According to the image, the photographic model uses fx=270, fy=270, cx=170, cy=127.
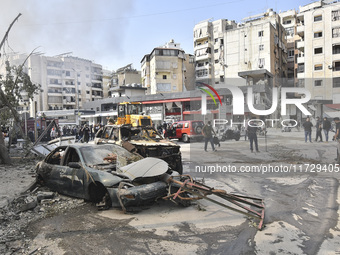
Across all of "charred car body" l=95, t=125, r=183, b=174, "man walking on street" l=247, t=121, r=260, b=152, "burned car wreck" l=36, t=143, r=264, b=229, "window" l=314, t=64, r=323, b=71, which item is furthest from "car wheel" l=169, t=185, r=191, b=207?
"window" l=314, t=64, r=323, b=71

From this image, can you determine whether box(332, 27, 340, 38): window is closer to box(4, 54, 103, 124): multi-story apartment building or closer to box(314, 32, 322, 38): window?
box(314, 32, 322, 38): window

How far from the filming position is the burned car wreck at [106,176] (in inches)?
188

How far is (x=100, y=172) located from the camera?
5.19 m

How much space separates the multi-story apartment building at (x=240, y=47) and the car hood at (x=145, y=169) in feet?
125

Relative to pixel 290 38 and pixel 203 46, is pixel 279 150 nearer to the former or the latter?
pixel 203 46

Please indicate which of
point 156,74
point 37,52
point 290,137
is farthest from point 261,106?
point 156,74

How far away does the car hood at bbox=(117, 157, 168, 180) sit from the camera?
5074 millimetres

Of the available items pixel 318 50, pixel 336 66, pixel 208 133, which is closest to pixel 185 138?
pixel 208 133

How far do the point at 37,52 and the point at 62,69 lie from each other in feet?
214

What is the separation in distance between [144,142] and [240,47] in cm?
4494

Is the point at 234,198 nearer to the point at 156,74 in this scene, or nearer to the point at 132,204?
the point at 132,204

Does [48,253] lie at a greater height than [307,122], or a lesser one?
lesser

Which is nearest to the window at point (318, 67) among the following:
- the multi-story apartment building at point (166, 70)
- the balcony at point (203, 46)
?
the balcony at point (203, 46)

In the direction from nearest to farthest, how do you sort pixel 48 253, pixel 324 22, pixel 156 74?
1. pixel 48 253
2. pixel 324 22
3. pixel 156 74
